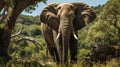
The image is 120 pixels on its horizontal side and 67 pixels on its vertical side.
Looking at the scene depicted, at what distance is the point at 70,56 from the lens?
18.4 meters

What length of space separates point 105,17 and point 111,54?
34.8 m

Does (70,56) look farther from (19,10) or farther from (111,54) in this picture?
(19,10)

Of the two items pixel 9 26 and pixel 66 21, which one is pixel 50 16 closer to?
pixel 66 21

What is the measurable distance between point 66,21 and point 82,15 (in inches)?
61.1

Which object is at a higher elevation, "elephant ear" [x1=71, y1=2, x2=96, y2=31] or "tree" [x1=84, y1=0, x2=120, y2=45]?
"elephant ear" [x1=71, y1=2, x2=96, y2=31]

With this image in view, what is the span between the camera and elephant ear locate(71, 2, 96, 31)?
1878 cm

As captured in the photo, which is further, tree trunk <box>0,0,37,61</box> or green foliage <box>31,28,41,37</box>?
green foliage <box>31,28,41,37</box>

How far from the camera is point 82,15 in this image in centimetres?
1900

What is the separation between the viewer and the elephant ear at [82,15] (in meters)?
18.8

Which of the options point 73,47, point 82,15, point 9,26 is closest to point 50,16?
point 82,15

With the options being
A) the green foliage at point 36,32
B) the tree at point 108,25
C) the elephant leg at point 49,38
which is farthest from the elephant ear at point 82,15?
the green foliage at point 36,32

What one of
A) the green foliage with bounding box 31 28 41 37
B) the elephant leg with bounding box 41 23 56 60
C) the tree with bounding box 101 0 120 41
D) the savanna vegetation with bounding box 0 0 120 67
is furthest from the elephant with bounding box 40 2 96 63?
the green foliage with bounding box 31 28 41 37

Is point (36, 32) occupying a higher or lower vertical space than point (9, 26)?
lower

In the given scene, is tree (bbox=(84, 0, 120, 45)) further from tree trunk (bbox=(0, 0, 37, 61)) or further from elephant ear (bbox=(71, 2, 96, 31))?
elephant ear (bbox=(71, 2, 96, 31))
